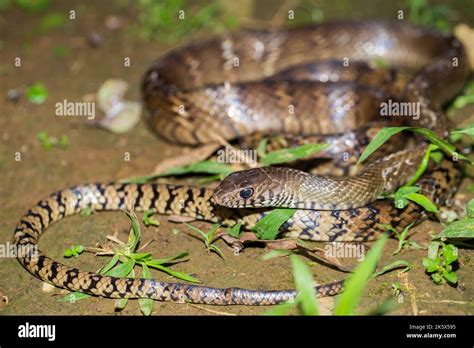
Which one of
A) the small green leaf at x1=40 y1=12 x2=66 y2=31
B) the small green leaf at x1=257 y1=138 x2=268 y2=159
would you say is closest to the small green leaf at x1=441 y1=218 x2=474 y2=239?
the small green leaf at x1=257 y1=138 x2=268 y2=159

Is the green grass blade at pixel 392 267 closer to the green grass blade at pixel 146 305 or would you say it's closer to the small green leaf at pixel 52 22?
the green grass blade at pixel 146 305

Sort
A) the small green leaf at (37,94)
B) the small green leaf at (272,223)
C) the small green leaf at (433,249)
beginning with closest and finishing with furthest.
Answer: the small green leaf at (433,249) → the small green leaf at (272,223) → the small green leaf at (37,94)

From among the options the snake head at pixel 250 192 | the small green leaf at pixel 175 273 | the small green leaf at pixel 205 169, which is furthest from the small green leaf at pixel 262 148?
the small green leaf at pixel 175 273

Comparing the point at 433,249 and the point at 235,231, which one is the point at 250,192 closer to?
the point at 235,231

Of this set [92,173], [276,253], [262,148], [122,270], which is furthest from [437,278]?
[92,173]

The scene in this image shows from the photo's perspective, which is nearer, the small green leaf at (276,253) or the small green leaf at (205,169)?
the small green leaf at (276,253)

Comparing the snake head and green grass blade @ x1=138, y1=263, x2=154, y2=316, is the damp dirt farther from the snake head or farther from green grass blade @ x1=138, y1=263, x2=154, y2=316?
the snake head

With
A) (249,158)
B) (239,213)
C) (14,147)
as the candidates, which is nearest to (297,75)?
(249,158)
